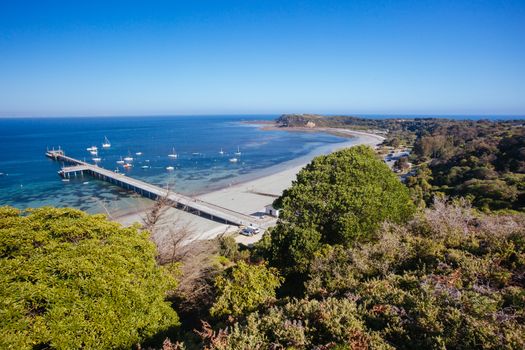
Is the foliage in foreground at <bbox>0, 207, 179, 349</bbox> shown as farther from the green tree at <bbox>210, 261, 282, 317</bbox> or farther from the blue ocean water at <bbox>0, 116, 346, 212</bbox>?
the blue ocean water at <bbox>0, 116, 346, 212</bbox>

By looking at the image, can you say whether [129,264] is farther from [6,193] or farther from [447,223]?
[6,193]

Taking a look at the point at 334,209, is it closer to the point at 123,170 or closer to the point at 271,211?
the point at 271,211

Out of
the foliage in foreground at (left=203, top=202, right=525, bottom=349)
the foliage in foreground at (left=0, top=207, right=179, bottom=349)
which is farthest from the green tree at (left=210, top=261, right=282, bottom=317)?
the foliage in foreground at (left=0, top=207, right=179, bottom=349)

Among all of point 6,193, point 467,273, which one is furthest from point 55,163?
point 467,273

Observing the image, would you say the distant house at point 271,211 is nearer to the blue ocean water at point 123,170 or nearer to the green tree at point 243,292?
the blue ocean water at point 123,170

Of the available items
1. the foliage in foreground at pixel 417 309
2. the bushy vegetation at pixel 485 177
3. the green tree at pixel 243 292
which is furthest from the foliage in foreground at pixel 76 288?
the bushy vegetation at pixel 485 177

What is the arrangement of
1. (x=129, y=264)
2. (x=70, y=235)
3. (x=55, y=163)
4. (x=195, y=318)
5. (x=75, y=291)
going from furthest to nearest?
(x=55, y=163) < (x=195, y=318) < (x=70, y=235) < (x=129, y=264) < (x=75, y=291)

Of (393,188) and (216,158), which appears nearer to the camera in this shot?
(393,188)
